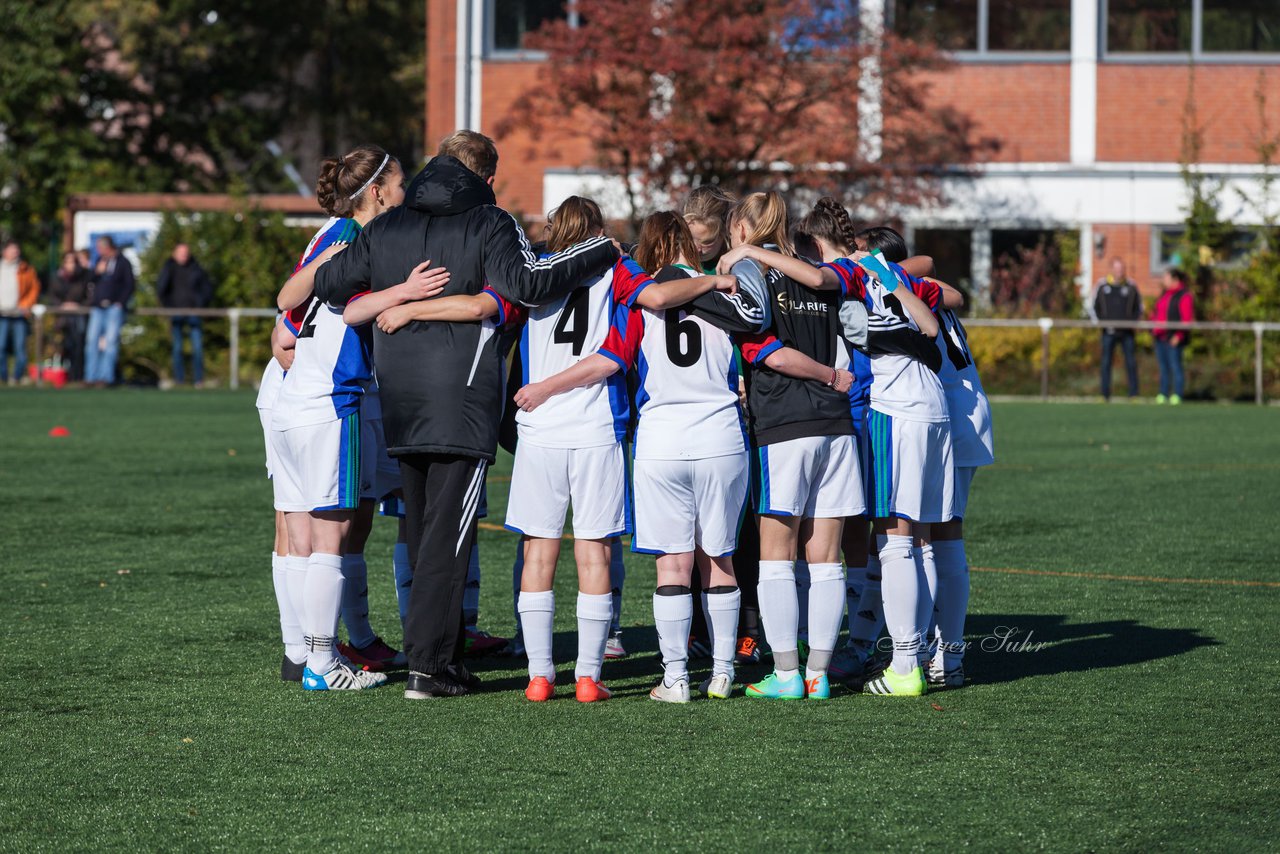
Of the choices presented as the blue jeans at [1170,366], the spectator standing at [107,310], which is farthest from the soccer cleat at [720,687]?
the spectator standing at [107,310]

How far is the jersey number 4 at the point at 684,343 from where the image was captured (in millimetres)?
6090

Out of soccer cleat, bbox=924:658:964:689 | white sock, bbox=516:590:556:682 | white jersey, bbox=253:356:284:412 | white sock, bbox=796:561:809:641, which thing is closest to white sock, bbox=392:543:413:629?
white jersey, bbox=253:356:284:412

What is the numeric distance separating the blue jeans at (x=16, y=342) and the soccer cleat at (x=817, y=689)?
72.6 feet

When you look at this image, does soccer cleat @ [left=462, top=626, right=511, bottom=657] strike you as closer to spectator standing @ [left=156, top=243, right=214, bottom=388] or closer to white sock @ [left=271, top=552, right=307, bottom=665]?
white sock @ [left=271, top=552, right=307, bottom=665]

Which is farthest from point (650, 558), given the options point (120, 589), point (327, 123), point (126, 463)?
point (327, 123)

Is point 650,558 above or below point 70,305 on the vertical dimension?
below

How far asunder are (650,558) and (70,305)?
1841 centimetres

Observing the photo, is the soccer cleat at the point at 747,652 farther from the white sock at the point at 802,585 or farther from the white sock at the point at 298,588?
the white sock at the point at 298,588

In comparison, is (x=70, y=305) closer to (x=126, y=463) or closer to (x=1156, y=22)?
(x=126, y=463)

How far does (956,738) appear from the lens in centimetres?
571

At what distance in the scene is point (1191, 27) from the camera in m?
29.5

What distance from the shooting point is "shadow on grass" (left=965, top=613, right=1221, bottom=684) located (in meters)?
6.99

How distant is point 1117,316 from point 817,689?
64.8 feet

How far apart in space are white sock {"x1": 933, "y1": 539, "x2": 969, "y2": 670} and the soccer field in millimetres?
203
